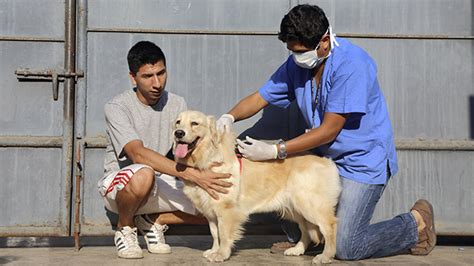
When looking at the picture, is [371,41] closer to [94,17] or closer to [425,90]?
[425,90]

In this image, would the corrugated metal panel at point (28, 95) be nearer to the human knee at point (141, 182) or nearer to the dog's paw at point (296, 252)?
the human knee at point (141, 182)

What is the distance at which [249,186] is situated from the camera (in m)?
4.75

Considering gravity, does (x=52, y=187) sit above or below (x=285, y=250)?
above

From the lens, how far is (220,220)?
15.3 ft

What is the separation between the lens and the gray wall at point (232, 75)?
5355mm

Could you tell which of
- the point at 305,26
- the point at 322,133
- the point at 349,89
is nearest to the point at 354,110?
the point at 349,89

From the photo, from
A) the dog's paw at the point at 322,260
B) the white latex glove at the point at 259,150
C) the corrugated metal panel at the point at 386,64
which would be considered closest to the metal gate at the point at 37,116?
the corrugated metal panel at the point at 386,64

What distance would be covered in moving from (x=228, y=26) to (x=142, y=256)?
201 cm

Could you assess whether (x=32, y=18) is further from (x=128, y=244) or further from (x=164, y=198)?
(x=128, y=244)

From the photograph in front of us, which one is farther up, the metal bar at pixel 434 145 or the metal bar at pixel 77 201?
the metal bar at pixel 434 145

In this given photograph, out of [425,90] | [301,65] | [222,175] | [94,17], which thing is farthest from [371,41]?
[94,17]

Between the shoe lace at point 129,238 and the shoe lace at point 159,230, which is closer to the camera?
the shoe lace at point 129,238

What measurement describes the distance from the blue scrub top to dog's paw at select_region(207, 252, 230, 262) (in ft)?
3.37

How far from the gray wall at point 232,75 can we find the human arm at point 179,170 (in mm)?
806
